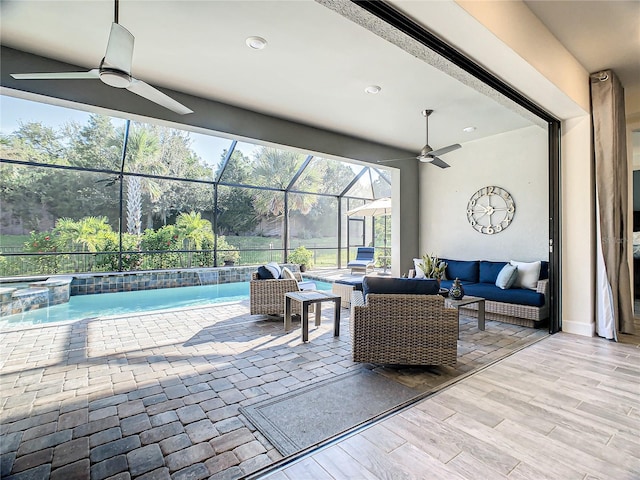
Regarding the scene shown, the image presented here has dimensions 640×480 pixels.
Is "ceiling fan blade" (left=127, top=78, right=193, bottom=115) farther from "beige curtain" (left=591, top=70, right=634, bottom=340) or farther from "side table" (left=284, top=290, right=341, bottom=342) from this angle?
"beige curtain" (left=591, top=70, right=634, bottom=340)

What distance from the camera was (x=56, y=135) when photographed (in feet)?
28.2

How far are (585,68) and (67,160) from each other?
36.3 feet

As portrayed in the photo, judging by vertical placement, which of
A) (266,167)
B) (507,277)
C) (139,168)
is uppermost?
(266,167)

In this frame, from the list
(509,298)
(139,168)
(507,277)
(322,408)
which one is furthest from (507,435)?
(139,168)

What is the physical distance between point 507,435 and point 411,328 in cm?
107

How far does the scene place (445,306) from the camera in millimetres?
3055

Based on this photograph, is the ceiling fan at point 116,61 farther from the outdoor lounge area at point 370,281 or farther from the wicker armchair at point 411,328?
the wicker armchair at point 411,328

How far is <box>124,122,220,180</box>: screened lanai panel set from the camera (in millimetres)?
10125

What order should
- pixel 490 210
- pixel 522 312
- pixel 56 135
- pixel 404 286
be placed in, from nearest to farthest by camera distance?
pixel 404 286
pixel 522 312
pixel 490 210
pixel 56 135

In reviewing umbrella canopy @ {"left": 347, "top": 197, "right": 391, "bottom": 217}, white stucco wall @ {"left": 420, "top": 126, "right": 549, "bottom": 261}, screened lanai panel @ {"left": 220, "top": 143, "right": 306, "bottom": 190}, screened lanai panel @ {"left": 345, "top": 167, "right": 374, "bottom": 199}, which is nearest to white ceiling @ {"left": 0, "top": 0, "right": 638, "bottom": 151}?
white stucco wall @ {"left": 420, "top": 126, "right": 549, "bottom": 261}

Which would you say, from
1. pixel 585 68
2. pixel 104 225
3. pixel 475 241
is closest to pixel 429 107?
pixel 585 68

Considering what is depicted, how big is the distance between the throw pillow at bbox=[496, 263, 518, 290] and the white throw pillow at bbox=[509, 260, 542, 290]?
0.33ft

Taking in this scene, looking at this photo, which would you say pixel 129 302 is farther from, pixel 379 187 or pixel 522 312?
pixel 379 187

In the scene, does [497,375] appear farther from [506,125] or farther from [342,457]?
[506,125]
